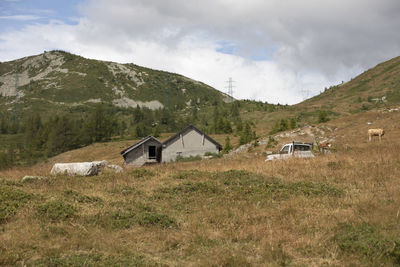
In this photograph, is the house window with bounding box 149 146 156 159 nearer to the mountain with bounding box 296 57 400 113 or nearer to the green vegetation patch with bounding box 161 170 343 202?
the green vegetation patch with bounding box 161 170 343 202

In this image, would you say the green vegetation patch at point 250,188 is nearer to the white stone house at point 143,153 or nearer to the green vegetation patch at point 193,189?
the green vegetation patch at point 193,189

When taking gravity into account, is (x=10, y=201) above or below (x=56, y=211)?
above

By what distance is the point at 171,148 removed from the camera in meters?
54.5

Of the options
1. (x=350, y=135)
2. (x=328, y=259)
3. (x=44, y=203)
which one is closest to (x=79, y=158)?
(x=350, y=135)

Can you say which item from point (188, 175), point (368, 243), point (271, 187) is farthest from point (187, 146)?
point (368, 243)

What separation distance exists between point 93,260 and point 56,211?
140 inches

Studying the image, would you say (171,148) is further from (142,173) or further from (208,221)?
(208,221)

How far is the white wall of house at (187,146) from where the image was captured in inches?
2141

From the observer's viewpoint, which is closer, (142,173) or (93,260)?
(93,260)

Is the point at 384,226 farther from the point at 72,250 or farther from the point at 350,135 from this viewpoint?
the point at 350,135

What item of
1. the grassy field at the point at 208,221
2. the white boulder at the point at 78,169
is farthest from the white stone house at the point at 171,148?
the grassy field at the point at 208,221

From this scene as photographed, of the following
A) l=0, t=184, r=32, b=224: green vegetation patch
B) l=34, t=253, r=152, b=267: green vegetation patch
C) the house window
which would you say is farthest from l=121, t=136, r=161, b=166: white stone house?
l=34, t=253, r=152, b=267: green vegetation patch

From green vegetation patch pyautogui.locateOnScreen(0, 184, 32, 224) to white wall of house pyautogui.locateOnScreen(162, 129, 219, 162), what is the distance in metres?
42.8

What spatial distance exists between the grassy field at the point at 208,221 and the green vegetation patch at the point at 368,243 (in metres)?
0.02
